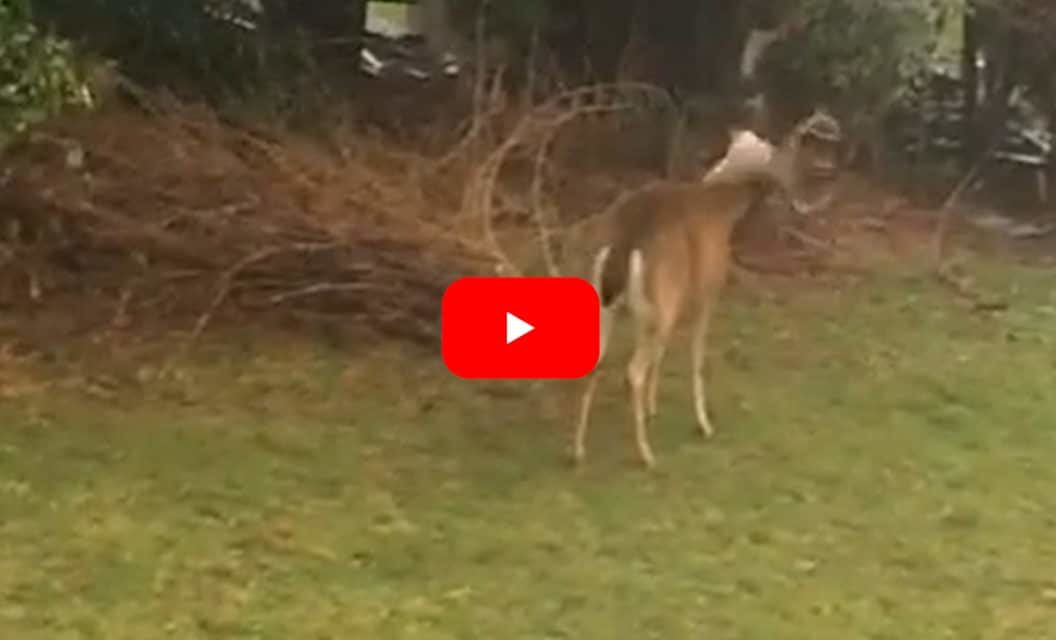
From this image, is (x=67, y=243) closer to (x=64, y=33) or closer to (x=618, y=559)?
(x=64, y=33)

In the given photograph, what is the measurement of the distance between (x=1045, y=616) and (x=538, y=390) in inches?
60.0

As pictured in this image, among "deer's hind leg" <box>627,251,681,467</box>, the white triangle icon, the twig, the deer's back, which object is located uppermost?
the deer's back

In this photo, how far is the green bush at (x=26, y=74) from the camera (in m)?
4.86

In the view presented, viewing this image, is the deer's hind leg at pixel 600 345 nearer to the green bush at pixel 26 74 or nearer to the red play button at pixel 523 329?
the red play button at pixel 523 329

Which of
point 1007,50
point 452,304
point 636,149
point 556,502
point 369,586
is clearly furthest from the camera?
point 1007,50

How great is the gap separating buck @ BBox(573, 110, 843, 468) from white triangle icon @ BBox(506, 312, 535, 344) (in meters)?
0.20

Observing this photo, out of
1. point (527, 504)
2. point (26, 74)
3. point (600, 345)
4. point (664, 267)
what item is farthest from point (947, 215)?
point (26, 74)

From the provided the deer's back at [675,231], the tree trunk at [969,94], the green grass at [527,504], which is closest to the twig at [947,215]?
the tree trunk at [969,94]

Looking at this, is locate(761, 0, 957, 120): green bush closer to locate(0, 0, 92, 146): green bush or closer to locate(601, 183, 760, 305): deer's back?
locate(601, 183, 760, 305): deer's back

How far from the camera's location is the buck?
4.52 m

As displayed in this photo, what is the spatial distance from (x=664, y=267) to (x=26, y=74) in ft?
5.08

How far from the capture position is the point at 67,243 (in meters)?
5.67

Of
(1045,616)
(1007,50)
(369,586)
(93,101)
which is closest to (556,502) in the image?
(369,586)

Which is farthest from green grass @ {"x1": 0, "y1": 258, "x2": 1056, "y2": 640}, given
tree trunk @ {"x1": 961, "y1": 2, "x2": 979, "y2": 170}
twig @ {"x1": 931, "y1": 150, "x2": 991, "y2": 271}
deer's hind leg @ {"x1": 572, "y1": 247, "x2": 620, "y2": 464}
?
tree trunk @ {"x1": 961, "y1": 2, "x2": 979, "y2": 170}
